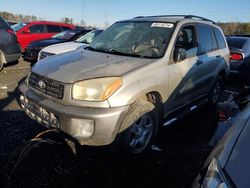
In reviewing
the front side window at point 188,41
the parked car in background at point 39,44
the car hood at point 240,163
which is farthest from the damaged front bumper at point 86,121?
the parked car in background at point 39,44

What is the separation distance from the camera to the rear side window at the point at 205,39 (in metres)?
5.16

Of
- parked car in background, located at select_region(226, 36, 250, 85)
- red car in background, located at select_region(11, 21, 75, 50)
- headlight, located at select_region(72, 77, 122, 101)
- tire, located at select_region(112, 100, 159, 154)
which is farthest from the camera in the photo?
red car in background, located at select_region(11, 21, 75, 50)

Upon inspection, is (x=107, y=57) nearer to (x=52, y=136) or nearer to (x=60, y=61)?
(x=60, y=61)

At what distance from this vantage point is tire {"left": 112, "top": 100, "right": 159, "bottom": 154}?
3463mm

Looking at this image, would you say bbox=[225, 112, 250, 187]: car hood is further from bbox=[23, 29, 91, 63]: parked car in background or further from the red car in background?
the red car in background

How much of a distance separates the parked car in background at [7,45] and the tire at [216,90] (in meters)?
6.09

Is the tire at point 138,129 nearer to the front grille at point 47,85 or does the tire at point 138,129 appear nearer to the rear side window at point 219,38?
the front grille at point 47,85

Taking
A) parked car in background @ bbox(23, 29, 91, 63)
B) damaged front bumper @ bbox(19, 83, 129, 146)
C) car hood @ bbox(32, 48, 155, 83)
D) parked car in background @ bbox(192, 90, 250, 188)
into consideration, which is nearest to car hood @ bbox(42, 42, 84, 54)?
parked car in background @ bbox(23, 29, 91, 63)

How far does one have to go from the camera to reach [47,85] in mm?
3645

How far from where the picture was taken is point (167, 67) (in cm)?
409

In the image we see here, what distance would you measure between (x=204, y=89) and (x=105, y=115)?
2778 mm

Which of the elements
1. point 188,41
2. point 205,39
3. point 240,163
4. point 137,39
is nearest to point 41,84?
point 137,39

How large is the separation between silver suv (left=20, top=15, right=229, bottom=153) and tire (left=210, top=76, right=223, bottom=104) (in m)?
0.65

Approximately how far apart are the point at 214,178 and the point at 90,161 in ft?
Result: 7.14
